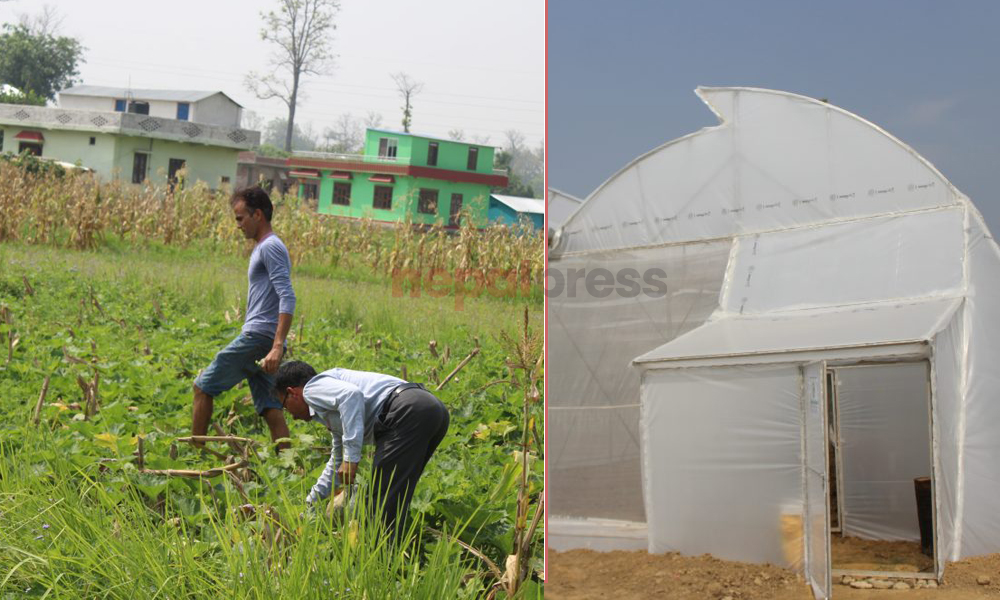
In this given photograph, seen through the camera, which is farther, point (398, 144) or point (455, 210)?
point (398, 144)

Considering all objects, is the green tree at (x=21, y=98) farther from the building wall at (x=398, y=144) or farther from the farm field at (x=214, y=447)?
the building wall at (x=398, y=144)

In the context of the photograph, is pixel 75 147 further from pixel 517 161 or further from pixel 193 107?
pixel 517 161

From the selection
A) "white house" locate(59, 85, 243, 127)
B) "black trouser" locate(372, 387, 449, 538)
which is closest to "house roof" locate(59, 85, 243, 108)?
"white house" locate(59, 85, 243, 127)

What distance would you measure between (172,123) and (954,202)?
33.1 ft

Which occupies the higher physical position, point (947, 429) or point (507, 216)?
point (507, 216)

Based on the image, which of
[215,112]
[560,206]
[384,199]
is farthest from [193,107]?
[560,206]

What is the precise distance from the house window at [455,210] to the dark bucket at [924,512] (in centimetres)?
456

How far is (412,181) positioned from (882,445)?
16.2 feet

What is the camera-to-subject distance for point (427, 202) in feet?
31.6

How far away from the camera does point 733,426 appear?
4785 mm

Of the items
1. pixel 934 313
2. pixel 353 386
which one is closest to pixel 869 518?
pixel 934 313

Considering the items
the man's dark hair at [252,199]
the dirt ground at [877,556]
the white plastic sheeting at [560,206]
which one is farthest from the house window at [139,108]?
the dirt ground at [877,556]

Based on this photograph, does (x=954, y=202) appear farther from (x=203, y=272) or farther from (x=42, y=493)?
(x=203, y=272)

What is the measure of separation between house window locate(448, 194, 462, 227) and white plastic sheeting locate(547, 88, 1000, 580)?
7.84 feet
